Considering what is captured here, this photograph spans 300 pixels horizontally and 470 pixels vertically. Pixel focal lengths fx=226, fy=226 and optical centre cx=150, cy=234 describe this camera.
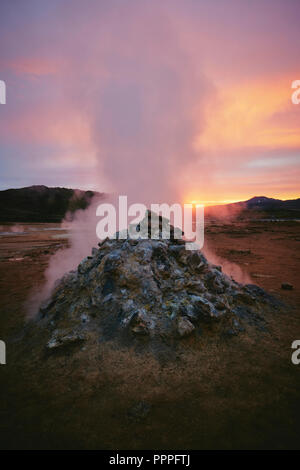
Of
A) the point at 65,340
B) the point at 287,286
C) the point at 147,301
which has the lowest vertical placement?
the point at 65,340

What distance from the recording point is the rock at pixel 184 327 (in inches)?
189

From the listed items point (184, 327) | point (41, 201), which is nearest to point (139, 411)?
point (184, 327)

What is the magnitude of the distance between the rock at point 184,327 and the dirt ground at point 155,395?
0.63ft

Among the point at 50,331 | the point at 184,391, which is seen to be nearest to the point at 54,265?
the point at 50,331

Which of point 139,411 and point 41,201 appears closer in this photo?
point 139,411

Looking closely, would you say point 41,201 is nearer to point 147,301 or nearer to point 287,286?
point 287,286

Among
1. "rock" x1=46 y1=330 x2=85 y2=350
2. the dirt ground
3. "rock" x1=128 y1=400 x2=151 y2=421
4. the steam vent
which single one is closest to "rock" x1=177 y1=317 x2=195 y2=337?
the steam vent

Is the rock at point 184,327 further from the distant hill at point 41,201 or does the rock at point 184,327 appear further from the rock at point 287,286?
the distant hill at point 41,201

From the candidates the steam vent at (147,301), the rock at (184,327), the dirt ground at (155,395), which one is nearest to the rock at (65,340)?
the steam vent at (147,301)

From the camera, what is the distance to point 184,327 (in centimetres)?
485

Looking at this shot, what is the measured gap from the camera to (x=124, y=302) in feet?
17.6

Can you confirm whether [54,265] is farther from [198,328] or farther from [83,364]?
[198,328]

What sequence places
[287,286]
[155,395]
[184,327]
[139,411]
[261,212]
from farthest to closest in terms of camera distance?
[261,212] < [287,286] < [184,327] < [155,395] < [139,411]

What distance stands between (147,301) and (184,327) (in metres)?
1.03
